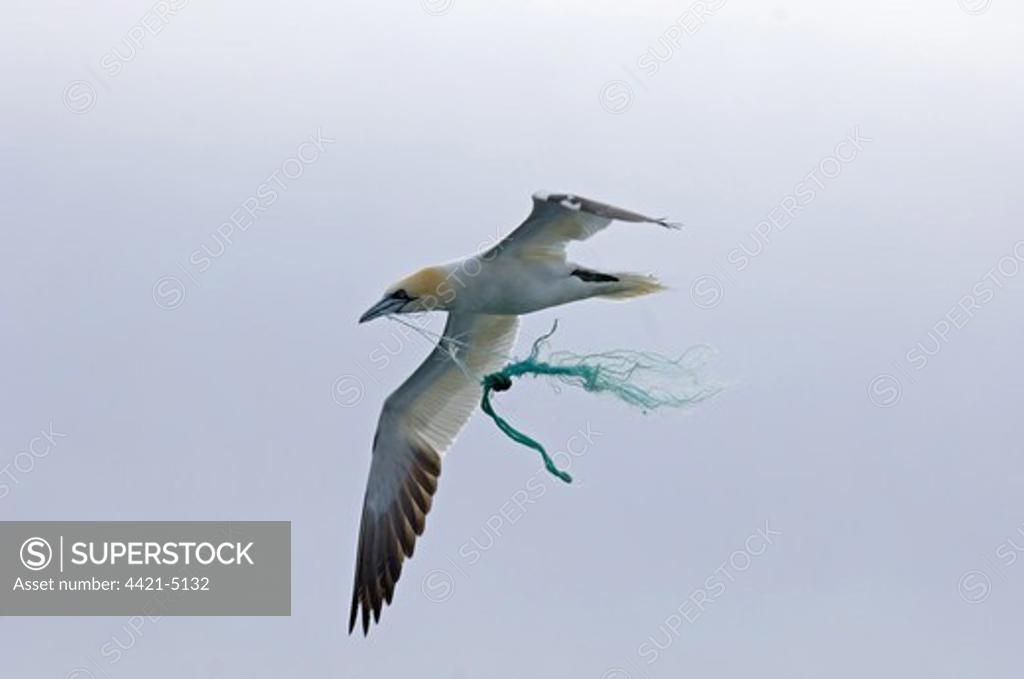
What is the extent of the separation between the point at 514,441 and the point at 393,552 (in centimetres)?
472

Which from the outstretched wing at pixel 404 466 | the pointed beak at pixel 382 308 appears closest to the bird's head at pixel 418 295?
the pointed beak at pixel 382 308

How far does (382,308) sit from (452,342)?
191 cm

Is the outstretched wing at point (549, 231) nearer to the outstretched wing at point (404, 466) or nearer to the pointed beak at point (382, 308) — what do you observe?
the pointed beak at point (382, 308)

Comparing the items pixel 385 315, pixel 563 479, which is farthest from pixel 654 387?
pixel 385 315

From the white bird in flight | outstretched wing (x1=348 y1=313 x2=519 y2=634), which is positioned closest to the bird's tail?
the white bird in flight

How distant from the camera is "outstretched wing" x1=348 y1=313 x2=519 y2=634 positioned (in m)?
20.5

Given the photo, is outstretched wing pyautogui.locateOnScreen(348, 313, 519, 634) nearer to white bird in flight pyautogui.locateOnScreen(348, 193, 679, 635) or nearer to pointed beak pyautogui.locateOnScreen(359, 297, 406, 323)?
white bird in flight pyautogui.locateOnScreen(348, 193, 679, 635)

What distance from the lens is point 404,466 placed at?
20859 millimetres

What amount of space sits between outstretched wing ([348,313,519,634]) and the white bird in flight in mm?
10

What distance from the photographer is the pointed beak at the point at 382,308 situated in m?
18.0

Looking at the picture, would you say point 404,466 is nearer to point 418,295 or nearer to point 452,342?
point 452,342

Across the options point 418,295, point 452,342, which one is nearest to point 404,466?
point 452,342

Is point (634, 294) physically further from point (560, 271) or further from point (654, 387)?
point (654, 387)

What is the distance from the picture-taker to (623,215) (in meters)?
16.2
